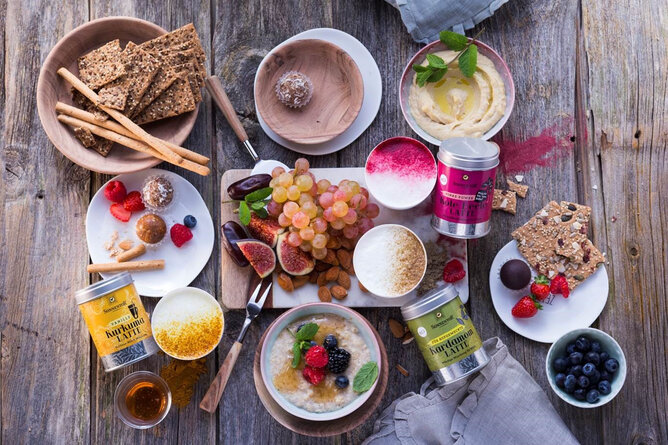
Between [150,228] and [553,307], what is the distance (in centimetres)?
151

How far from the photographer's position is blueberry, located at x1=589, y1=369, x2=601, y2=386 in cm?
199

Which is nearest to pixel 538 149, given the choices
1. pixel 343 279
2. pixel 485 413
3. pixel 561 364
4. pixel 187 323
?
pixel 561 364

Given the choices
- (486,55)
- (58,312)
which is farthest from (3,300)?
(486,55)

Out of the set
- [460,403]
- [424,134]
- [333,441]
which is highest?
[424,134]

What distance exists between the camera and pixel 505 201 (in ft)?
7.11

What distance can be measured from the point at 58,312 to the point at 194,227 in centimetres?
63

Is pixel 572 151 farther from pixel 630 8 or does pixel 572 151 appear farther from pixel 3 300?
pixel 3 300

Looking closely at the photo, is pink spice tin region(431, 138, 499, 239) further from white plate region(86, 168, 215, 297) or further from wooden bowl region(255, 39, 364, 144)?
white plate region(86, 168, 215, 297)

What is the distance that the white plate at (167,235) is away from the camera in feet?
7.04

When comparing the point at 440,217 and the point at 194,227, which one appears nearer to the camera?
the point at 440,217

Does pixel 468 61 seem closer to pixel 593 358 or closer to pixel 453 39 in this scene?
pixel 453 39

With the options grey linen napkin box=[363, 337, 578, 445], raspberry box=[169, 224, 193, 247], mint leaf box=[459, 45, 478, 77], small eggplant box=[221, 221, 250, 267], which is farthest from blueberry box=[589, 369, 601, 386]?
raspberry box=[169, 224, 193, 247]

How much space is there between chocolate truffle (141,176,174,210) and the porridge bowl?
0.61 meters

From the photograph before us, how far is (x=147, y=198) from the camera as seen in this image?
2084mm
